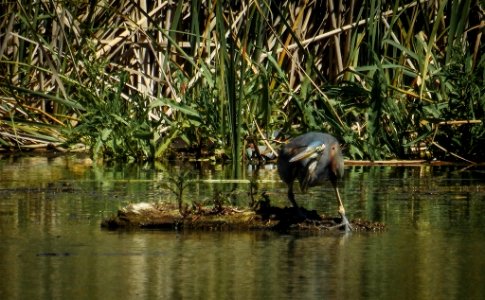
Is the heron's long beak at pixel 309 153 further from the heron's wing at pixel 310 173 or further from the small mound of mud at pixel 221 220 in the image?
the small mound of mud at pixel 221 220

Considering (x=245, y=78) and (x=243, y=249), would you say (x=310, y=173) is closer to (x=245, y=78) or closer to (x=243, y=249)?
(x=243, y=249)

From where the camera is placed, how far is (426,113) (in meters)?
10.5

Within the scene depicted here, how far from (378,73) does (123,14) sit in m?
2.61

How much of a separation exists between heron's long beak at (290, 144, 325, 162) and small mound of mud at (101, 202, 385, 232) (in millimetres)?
254

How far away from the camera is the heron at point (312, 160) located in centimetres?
701

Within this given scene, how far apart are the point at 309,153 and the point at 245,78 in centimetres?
389

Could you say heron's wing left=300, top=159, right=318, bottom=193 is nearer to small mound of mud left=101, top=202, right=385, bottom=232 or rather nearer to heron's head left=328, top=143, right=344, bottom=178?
heron's head left=328, top=143, right=344, bottom=178

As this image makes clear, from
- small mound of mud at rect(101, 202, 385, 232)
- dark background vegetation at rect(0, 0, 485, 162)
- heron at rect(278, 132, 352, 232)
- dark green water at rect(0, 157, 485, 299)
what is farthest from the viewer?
dark background vegetation at rect(0, 0, 485, 162)

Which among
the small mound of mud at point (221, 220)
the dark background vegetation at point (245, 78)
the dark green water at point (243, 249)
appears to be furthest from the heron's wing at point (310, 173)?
the dark background vegetation at point (245, 78)

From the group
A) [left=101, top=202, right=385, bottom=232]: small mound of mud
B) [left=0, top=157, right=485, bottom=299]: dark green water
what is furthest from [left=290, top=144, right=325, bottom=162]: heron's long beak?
[left=0, top=157, right=485, bottom=299]: dark green water

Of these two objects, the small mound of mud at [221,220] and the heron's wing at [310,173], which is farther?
the heron's wing at [310,173]

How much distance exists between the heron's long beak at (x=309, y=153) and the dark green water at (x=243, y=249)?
1.31 ft

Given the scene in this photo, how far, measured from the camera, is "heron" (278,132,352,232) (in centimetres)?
701

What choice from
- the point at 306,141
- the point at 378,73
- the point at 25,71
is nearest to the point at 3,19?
the point at 25,71
